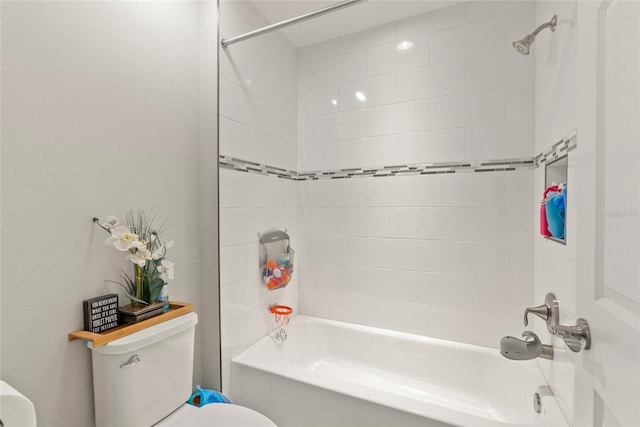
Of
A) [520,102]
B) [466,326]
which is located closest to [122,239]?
[466,326]

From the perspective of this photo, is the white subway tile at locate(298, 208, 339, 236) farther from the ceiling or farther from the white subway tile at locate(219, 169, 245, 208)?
the ceiling

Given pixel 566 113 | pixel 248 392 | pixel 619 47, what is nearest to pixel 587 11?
pixel 619 47

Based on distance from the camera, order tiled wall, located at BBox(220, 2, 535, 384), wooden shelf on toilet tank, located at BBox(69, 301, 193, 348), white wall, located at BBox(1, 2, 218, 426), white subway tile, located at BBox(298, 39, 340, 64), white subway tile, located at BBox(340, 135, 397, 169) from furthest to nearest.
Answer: white subway tile, located at BBox(298, 39, 340, 64) → white subway tile, located at BBox(340, 135, 397, 169) → tiled wall, located at BBox(220, 2, 535, 384) → wooden shelf on toilet tank, located at BBox(69, 301, 193, 348) → white wall, located at BBox(1, 2, 218, 426)

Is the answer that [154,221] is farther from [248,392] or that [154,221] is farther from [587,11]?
[587,11]

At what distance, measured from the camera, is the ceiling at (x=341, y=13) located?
1948 mm

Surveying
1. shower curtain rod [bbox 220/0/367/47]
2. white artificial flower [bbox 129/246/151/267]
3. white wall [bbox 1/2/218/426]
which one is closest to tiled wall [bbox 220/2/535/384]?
shower curtain rod [bbox 220/0/367/47]

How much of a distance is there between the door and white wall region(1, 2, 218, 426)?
155 centimetres

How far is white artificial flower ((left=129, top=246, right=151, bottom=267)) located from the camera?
4.01ft

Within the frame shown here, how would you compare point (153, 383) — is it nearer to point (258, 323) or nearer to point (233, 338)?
point (233, 338)

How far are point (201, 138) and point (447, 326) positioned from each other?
6.18 ft

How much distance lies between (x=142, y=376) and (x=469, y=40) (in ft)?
7.99

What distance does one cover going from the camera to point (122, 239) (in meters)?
1.19

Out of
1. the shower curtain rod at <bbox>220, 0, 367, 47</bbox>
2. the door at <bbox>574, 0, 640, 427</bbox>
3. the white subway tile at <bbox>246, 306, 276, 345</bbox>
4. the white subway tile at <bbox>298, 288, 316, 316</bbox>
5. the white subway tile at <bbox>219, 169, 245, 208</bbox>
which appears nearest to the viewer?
the door at <bbox>574, 0, 640, 427</bbox>

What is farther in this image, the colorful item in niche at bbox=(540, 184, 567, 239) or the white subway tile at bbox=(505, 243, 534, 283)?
the white subway tile at bbox=(505, 243, 534, 283)
